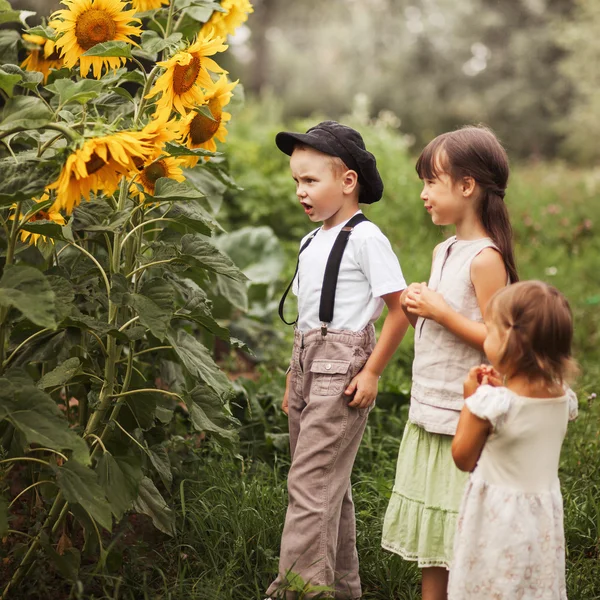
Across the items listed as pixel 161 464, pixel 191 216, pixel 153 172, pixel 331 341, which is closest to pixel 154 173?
pixel 153 172

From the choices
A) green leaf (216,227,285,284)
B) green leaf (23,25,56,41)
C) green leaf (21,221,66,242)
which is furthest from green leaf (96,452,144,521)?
green leaf (216,227,285,284)

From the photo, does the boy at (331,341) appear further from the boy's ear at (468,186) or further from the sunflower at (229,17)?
the sunflower at (229,17)

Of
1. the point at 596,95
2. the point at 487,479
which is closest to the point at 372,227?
the point at 487,479

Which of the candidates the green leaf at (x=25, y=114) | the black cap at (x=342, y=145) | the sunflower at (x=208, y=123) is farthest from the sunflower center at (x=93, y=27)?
the black cap at (x=342, y=145)

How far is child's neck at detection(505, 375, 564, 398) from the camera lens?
6.37ft

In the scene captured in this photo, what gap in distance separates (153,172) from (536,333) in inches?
42.1

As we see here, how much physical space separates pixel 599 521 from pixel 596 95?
1421 centimetres

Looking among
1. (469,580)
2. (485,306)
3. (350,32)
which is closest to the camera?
(469,580)

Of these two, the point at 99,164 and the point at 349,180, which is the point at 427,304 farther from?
the point at 99,164

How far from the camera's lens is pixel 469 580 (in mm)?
1978

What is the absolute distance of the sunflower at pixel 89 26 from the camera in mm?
2324

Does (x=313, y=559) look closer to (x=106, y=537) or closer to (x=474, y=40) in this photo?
(x=106, y=537)

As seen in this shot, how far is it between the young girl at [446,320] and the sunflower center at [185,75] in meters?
0.67

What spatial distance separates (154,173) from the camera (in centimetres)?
223
